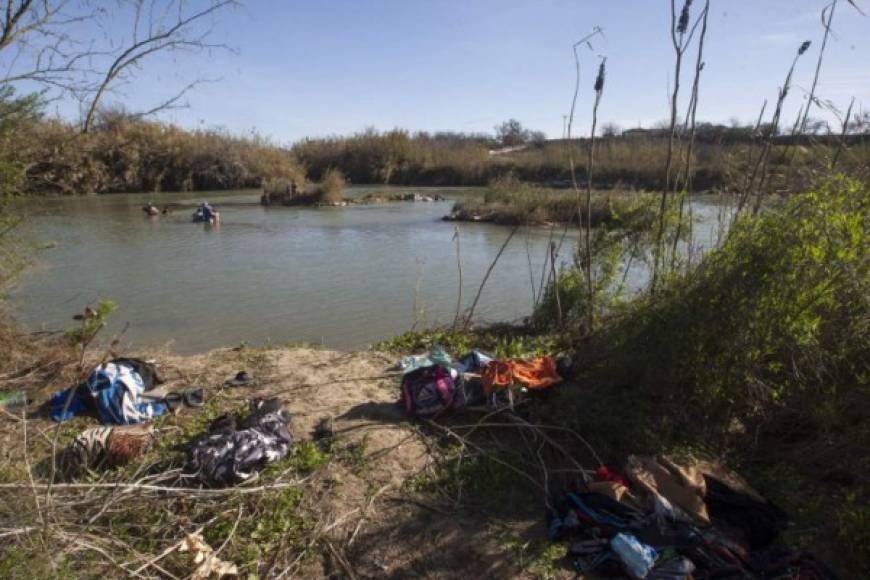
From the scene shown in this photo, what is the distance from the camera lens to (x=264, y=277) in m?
9.98

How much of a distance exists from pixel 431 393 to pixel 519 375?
0.61m

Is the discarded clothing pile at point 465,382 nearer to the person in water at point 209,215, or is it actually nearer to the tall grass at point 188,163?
the person in water at point 209,215

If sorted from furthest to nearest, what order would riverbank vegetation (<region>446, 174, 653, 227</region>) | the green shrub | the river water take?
the green shrub, riverbank vegetation (<region>446, 174, 653, 227</region>), the river water

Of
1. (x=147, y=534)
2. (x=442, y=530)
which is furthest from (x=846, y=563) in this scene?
(x=147, y=534)

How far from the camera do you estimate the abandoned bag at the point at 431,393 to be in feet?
13.2

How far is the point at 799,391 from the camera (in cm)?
344

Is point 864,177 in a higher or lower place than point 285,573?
higher

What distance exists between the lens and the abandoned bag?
13.2 ft

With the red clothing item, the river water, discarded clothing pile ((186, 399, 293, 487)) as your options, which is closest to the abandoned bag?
the red clothing item

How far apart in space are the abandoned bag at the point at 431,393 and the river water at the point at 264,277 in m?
2.42

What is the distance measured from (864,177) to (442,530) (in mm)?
3386

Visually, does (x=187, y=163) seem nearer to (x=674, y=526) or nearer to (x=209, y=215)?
(x=209, y=215)

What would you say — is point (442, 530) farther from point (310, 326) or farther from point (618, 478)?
point (310, 326)

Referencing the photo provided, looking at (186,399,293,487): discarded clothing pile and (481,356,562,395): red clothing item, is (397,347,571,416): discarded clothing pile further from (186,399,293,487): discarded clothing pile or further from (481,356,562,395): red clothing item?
(186,399,293,487): discarded clothing pile
